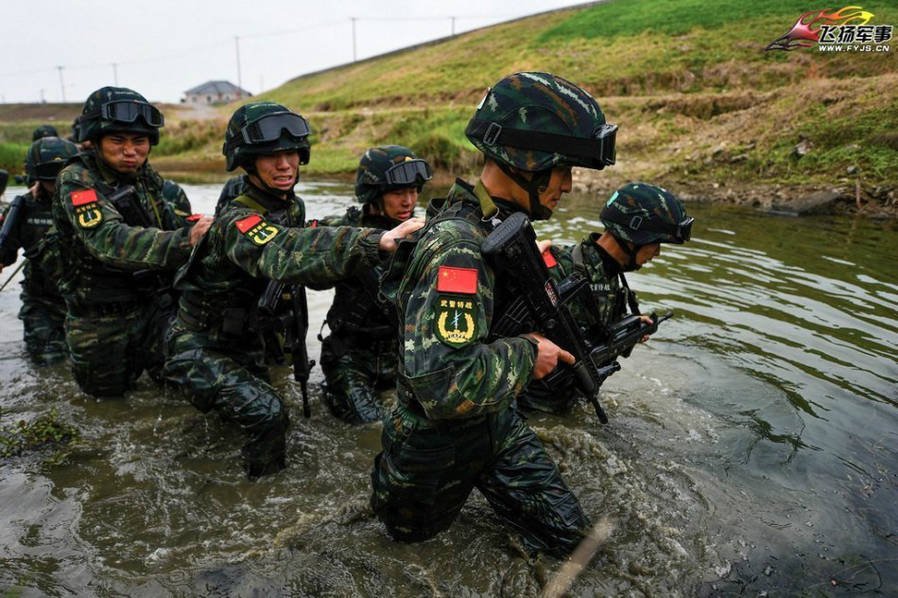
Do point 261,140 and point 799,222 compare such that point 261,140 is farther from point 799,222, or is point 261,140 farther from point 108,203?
point 799,222

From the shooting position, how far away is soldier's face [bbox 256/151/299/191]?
3.94 metres

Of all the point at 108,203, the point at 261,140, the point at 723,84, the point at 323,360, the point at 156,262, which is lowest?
the point at 323,360

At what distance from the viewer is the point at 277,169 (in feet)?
13.0

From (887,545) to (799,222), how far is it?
1047 centimetres

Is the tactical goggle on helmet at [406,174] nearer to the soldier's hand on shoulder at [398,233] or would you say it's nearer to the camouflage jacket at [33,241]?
the soldier's hand on shoulder at [398,233]

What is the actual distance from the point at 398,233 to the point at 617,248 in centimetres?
237

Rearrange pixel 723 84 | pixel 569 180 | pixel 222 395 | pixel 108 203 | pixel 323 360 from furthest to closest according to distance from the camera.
→ pixel 723 84 → pixel 323 360 → pixel 108 203 → pixel 222 395 → pixel 569 180

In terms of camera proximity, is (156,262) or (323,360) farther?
(323,360)

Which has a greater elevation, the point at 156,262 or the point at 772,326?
the point at 156,262

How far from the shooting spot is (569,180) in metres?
2.67

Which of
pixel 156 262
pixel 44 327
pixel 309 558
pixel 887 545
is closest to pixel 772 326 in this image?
pixel 887 545

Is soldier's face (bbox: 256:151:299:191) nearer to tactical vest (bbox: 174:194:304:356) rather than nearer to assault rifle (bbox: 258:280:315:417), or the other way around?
tactical vest (bbox: 174:194:304:356)

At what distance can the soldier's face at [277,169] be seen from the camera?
394 cm

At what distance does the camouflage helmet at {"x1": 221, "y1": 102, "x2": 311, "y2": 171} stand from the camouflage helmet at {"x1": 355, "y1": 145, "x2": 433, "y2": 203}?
1035 millimetres
